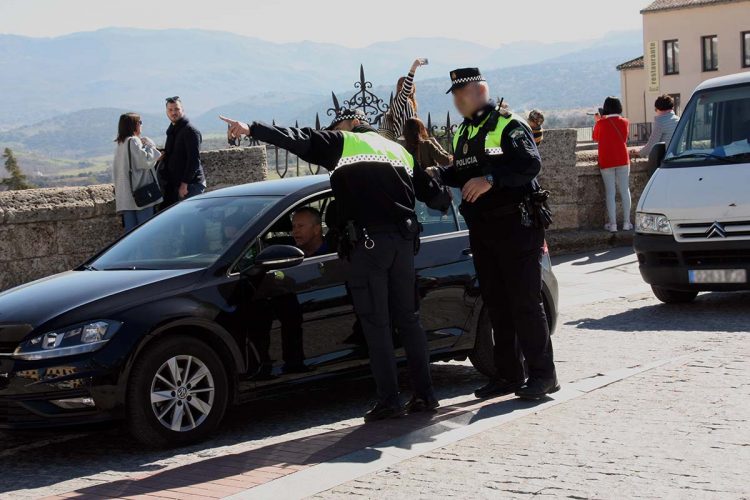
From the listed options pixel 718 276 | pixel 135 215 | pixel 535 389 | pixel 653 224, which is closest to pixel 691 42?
pixel 135 215

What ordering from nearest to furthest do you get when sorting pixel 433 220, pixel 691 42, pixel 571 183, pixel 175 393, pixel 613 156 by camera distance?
pixel 175 393 → pixel 433 220 → pixel 613 156 → pixel 571 183 → pixel 691 42

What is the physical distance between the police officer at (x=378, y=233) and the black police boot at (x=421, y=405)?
2cm

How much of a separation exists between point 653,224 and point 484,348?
355 centimetres

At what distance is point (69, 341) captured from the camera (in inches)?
259

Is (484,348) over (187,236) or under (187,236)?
under

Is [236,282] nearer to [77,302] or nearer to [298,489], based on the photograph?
[77,302]

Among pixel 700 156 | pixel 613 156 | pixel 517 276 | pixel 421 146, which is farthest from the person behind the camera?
pixel 613 156

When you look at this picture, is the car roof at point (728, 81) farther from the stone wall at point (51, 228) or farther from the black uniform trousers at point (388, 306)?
the stone wall at point (51, 228)

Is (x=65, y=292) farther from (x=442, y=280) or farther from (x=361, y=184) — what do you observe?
(x=442, y=280)

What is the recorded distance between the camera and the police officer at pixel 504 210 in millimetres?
7176

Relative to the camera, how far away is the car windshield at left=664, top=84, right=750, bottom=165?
1131 cm

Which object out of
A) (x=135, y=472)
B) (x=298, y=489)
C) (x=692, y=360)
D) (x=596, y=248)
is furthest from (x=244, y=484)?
(x=596, y=248)

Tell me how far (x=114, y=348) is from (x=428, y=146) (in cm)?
584

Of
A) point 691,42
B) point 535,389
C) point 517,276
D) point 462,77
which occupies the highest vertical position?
point 691,42
